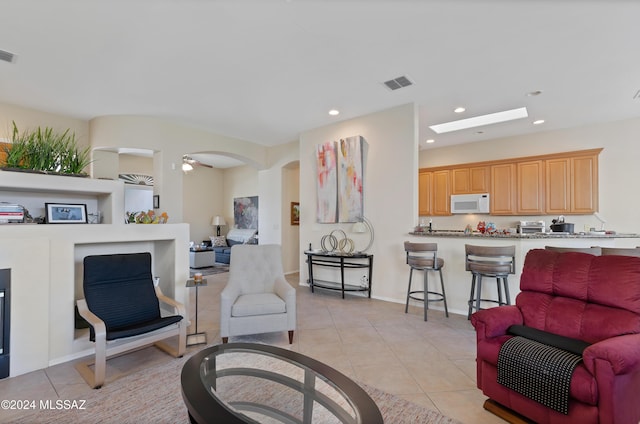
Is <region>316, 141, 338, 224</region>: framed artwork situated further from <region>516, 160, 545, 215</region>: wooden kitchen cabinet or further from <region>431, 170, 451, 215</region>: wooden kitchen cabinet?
<region>516, 160, 545, 215</region>: wooden kitchen cabinet

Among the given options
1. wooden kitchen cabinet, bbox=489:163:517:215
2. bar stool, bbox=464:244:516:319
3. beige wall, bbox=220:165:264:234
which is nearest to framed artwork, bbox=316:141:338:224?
bar stool, bbox=464:244:516:319

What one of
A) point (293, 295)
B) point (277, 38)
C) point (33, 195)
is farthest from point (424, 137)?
point (33, 195)

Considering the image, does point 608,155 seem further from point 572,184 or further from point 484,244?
point 484,244

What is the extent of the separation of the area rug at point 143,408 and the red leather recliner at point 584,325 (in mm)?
477

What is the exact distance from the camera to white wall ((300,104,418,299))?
4355 mm

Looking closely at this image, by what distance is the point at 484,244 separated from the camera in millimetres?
3746

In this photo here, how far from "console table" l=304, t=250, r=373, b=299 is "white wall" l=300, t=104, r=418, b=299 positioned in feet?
0.49

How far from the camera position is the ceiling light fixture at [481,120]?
4816mm

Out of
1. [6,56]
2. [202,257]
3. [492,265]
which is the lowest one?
[202,257]

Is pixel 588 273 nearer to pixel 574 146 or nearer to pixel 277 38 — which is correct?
pixel 277 38

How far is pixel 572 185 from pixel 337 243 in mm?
4259

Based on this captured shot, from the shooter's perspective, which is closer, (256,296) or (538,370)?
(538,370)

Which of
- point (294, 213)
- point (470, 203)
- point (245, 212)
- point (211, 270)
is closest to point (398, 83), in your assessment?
point (470, 203)

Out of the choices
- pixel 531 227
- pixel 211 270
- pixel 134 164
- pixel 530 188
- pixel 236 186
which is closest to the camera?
pixel 531 227
